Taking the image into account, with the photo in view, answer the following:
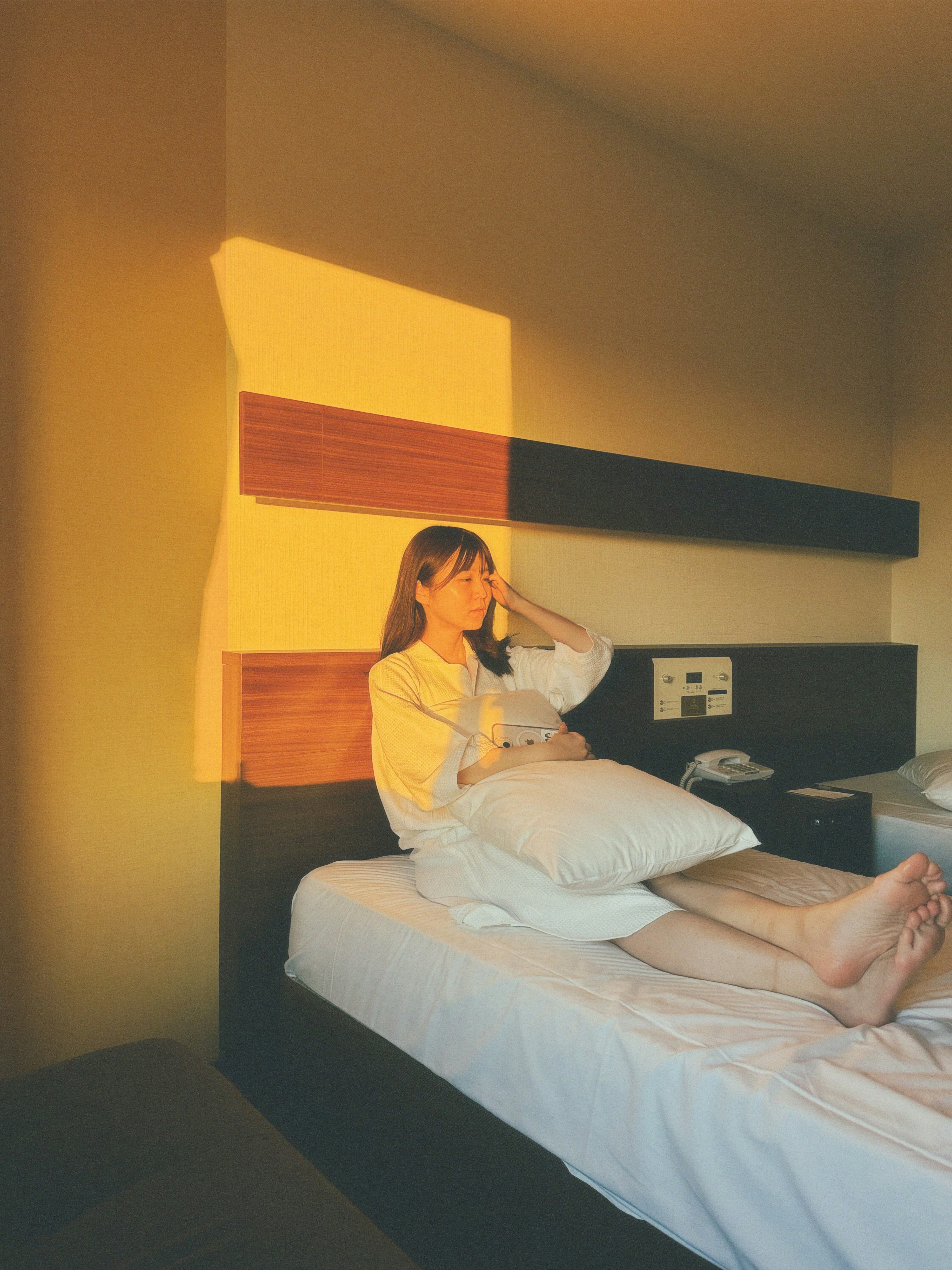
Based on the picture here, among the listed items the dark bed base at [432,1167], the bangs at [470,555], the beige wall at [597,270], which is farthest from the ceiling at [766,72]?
the dark bed base at [432,1167]

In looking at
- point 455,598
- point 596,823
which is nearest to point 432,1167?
point 596,823

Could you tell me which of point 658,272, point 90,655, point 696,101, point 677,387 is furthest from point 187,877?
point 696,101

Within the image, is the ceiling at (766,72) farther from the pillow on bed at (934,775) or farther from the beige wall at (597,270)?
the pillow on bed at (934,775)

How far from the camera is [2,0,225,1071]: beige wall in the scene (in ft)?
5.69

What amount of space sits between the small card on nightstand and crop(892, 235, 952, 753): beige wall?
1030 millimetres

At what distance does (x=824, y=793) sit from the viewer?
243cm

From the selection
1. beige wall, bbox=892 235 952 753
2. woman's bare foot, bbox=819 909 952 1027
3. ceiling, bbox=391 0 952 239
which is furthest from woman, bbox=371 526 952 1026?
beige wall, bbox=892 235 952 753

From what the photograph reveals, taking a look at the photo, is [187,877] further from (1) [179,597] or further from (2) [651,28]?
(2) [651,28]

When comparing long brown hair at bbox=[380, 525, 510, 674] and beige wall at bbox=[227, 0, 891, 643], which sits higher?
beige wall at bbox=[227, 0, 891, 643]

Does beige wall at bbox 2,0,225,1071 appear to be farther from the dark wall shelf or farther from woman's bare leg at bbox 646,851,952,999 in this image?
woman's bare leg at bbox 646,851,952,999

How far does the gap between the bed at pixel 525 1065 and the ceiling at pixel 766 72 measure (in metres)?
1.67

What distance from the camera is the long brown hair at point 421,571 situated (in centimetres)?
206

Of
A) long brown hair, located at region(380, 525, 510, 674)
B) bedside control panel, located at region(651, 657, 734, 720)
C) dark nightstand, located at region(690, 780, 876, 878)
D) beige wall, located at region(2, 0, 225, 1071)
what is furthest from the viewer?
bedside control panel, located at region(651, 657, 734, 720)

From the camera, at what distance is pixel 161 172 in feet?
6.12
